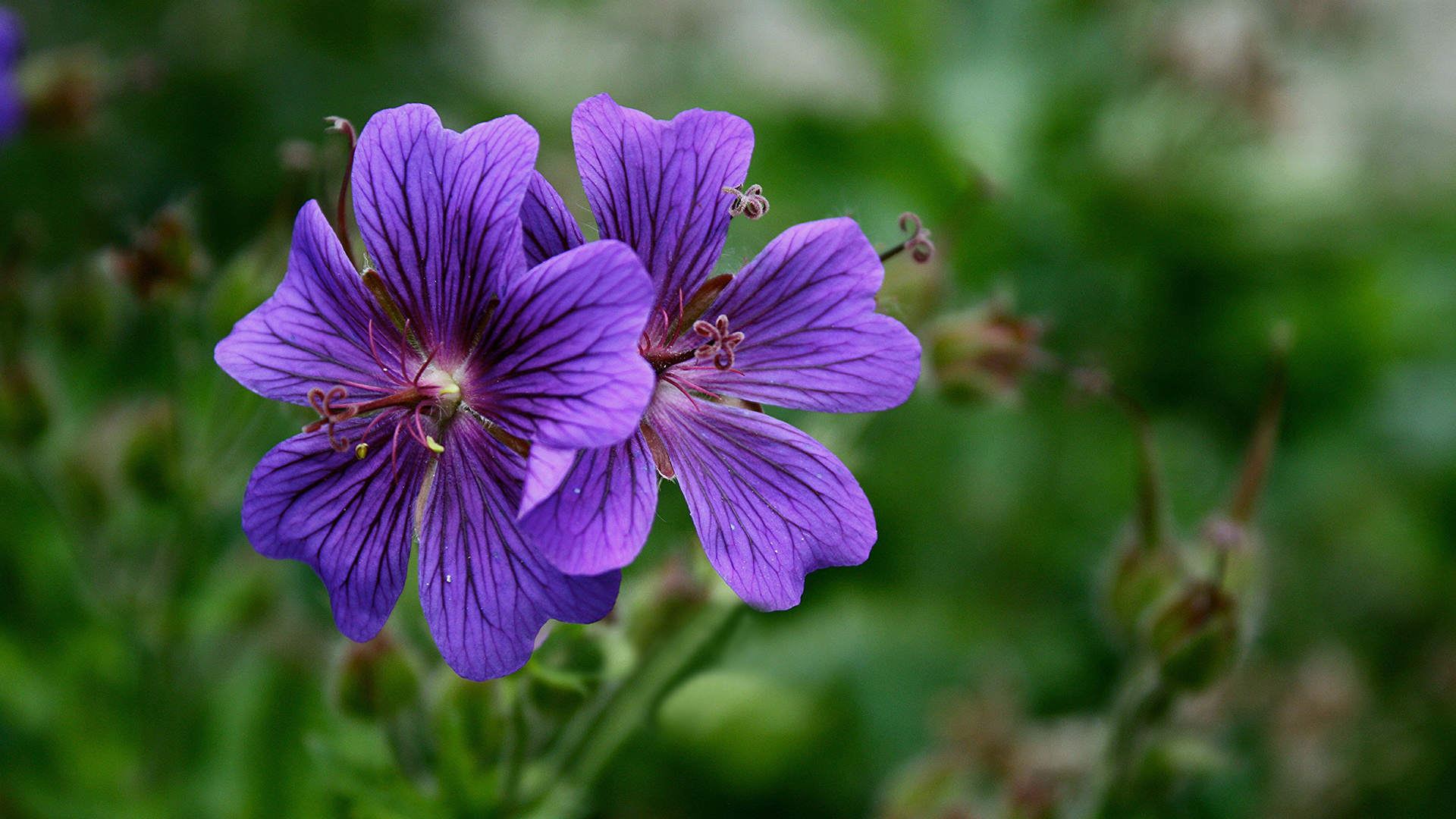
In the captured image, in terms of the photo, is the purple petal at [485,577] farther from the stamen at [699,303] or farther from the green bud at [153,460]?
the green bud at [153,460]

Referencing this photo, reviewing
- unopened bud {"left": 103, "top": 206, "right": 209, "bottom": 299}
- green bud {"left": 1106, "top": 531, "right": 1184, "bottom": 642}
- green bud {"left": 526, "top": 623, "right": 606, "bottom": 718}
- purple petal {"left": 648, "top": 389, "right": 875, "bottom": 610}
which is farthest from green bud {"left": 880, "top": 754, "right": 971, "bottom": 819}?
unopened bud {"left": 103, "top": 206, "right": 209, "bottom": 299}

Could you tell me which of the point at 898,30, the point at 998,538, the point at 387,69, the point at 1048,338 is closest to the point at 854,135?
the point at 898,30

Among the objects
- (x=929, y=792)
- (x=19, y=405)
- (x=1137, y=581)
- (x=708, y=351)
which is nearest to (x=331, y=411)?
(x=708, y=351)

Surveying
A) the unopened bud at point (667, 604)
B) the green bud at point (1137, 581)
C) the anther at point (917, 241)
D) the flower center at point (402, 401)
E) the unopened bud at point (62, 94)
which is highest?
the unopened bud at point (62, 94)

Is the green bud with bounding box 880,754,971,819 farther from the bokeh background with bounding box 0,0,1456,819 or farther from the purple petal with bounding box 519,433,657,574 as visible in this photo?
the purple petal with bounding box 519,433,657,574

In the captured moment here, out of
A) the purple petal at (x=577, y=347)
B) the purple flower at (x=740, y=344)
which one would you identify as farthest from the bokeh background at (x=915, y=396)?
the purple petal at (x=577, y=347)

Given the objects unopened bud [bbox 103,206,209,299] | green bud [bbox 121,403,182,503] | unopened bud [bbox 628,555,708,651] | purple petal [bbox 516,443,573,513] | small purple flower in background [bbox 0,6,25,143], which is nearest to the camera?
purple petal [bbox 516,443,573,513]
